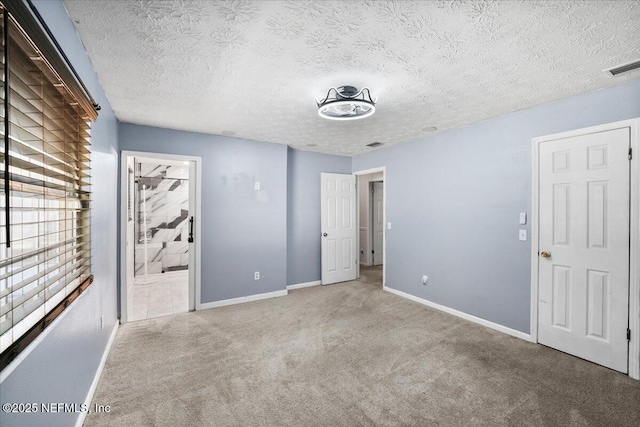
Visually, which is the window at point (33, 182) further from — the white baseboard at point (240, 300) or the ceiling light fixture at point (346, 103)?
the white baseboard at point (240, 300)

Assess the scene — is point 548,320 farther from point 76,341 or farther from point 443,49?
point 76,341

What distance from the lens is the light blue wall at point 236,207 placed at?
13.0 feet

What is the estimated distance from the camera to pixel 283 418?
192 cm

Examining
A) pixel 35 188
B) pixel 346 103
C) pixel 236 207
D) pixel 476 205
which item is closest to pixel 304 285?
pixel 236 207

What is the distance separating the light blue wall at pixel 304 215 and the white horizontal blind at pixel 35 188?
3.43m

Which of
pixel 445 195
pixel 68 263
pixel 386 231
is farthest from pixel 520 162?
pixel 68 263

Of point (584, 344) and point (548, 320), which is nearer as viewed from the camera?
point (584, 344)

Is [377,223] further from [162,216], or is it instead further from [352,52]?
[352,52]

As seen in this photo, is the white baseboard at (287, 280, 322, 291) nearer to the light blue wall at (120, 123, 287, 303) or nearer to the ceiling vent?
the light blue wall at (120, 123, 287, 303)

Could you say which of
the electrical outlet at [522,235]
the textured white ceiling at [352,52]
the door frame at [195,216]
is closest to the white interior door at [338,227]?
the door frame at [195,216]

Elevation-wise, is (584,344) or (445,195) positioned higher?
(445,195)

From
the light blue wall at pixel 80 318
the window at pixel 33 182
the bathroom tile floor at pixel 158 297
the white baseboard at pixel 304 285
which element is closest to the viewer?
the window at pixel 33 182

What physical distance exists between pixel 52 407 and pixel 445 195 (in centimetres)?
412

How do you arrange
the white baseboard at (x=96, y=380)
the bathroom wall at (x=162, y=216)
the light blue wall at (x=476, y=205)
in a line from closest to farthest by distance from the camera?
the white baseboard at (x=96, y=380), the light blue wall at (x=476, y=205), the bathroom wall at (x=162, y=216)
